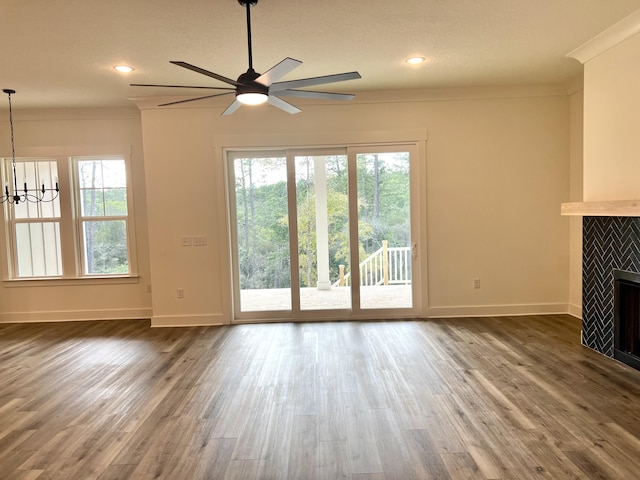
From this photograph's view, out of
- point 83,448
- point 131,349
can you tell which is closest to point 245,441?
point 83,448

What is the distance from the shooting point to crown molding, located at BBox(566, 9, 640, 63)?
309 centimetres

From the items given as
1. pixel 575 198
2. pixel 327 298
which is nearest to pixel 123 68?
pixel 327 298

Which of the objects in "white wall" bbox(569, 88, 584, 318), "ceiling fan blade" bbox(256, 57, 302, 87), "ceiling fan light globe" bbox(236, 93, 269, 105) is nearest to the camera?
"ceiling fan blade" bbox(256, 57, 302, 87)

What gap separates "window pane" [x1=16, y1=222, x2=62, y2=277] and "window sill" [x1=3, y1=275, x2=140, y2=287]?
117 millimetres

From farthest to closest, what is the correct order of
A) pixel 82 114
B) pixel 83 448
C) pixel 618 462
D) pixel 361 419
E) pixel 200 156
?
1. pixel 82 114
2. pixel 200 156
3. pixel 361 419
4. pixel 83 448
5. pixel 618 462

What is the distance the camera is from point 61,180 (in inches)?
214

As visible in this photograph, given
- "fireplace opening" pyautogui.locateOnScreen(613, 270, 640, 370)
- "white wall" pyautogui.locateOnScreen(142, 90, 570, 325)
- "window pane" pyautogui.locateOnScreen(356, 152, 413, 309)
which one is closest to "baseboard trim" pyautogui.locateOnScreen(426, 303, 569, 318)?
"white wall" pyautogui.locateOnScreen(142, 90, 570, 325)

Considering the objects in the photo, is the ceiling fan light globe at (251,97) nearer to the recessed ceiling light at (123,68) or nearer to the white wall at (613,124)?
the recessed ceiling light at (123,68)

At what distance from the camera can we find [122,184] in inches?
217

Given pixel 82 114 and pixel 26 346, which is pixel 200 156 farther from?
pixel 26 346

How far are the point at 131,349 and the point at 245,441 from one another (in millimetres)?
2370

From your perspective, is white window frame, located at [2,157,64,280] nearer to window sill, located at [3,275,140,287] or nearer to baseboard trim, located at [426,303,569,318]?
window sill, located at [3,275,140,287]

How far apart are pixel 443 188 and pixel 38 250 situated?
5678 millimetres

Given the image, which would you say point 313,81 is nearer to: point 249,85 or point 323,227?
point 249,85
